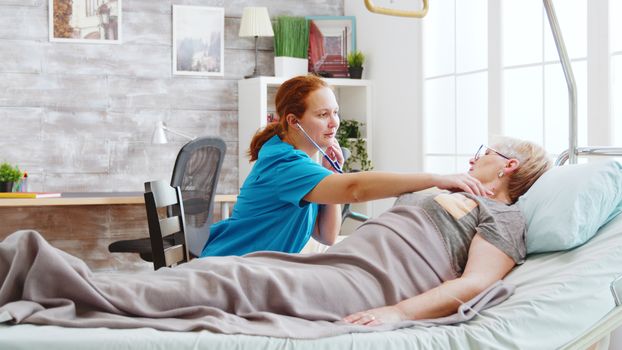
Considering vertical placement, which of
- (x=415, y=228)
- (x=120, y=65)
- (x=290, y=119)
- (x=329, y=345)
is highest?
(x=120, y=65)

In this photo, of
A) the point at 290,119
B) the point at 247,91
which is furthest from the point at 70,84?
the point at 290,119

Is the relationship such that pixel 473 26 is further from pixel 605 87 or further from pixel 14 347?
pixel 14 347

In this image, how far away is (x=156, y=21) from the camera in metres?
4.80

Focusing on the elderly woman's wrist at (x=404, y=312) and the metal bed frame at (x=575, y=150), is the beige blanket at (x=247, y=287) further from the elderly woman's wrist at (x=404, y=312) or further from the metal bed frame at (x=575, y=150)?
the metal bed frame at (x=575, y=150)

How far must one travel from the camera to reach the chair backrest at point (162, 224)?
243cm

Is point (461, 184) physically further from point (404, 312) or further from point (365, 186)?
point (404, 312)

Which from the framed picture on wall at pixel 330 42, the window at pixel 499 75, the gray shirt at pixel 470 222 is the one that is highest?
the framed picture on wall at pixel 330 42

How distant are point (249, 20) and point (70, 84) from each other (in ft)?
3.55

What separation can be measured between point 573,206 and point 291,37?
322 centimetres

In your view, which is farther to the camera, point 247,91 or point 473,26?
point 247,91

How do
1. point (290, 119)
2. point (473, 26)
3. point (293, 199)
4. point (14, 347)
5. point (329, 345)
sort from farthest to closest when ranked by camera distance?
point (473, 26)
point (290, 119)
point (293, 199)
point (329, 345)
point (14, 347)

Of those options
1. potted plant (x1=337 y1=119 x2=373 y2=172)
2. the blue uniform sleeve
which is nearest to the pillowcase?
the blue uniform sleeve

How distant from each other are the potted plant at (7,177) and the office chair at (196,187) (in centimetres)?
62

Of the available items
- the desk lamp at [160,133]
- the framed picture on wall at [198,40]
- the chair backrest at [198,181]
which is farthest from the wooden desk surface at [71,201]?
the framed picture on wall at [198,40]
